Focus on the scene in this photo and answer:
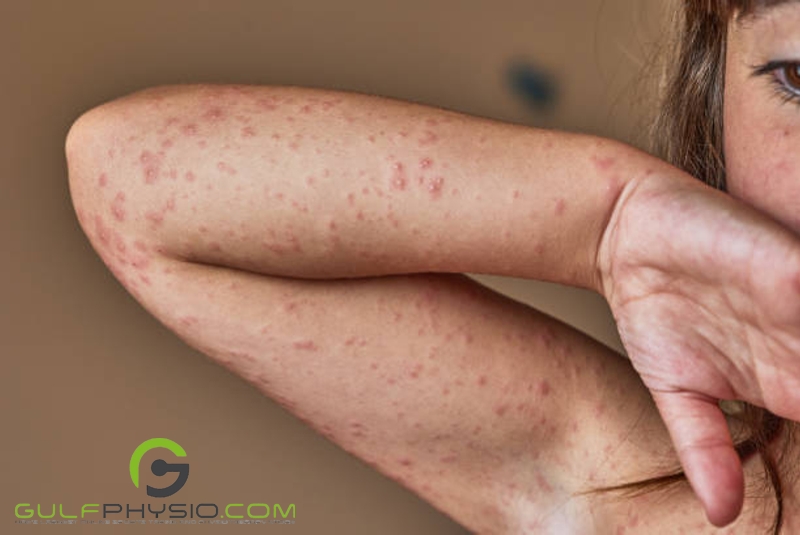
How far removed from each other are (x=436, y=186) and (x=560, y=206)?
0.10 meters

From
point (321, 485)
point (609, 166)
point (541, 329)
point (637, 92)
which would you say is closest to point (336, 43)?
point (637, 92)

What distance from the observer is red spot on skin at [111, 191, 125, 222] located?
944 mm

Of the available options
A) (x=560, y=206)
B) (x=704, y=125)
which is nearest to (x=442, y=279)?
(x=560, y=206)

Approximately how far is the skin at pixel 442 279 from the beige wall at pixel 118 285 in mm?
626

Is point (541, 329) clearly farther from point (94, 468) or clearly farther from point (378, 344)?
point (94, 468)

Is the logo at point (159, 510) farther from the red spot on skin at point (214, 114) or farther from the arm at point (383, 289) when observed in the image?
the red spot on skin at point (214, 114)

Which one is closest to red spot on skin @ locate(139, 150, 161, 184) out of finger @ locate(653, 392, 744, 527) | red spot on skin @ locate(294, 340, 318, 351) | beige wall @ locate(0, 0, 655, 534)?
red spot on skin @ locate(294, 340, 318, 351)

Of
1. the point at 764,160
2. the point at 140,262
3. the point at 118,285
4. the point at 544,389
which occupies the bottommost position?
the point at 118,285

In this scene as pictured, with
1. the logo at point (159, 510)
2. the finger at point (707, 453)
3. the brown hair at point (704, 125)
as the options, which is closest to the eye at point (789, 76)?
the brown hair at point (704, 125)

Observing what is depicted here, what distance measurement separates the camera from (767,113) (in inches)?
33.9

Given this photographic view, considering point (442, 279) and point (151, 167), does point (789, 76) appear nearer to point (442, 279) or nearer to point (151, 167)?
point (442, 279)

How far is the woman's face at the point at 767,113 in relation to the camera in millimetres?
828

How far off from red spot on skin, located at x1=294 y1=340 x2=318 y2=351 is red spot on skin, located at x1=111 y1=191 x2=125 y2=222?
0.18 metres

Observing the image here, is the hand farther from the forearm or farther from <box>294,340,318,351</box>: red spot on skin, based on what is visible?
<box>294,340,318,351</box>: red spot on skin
